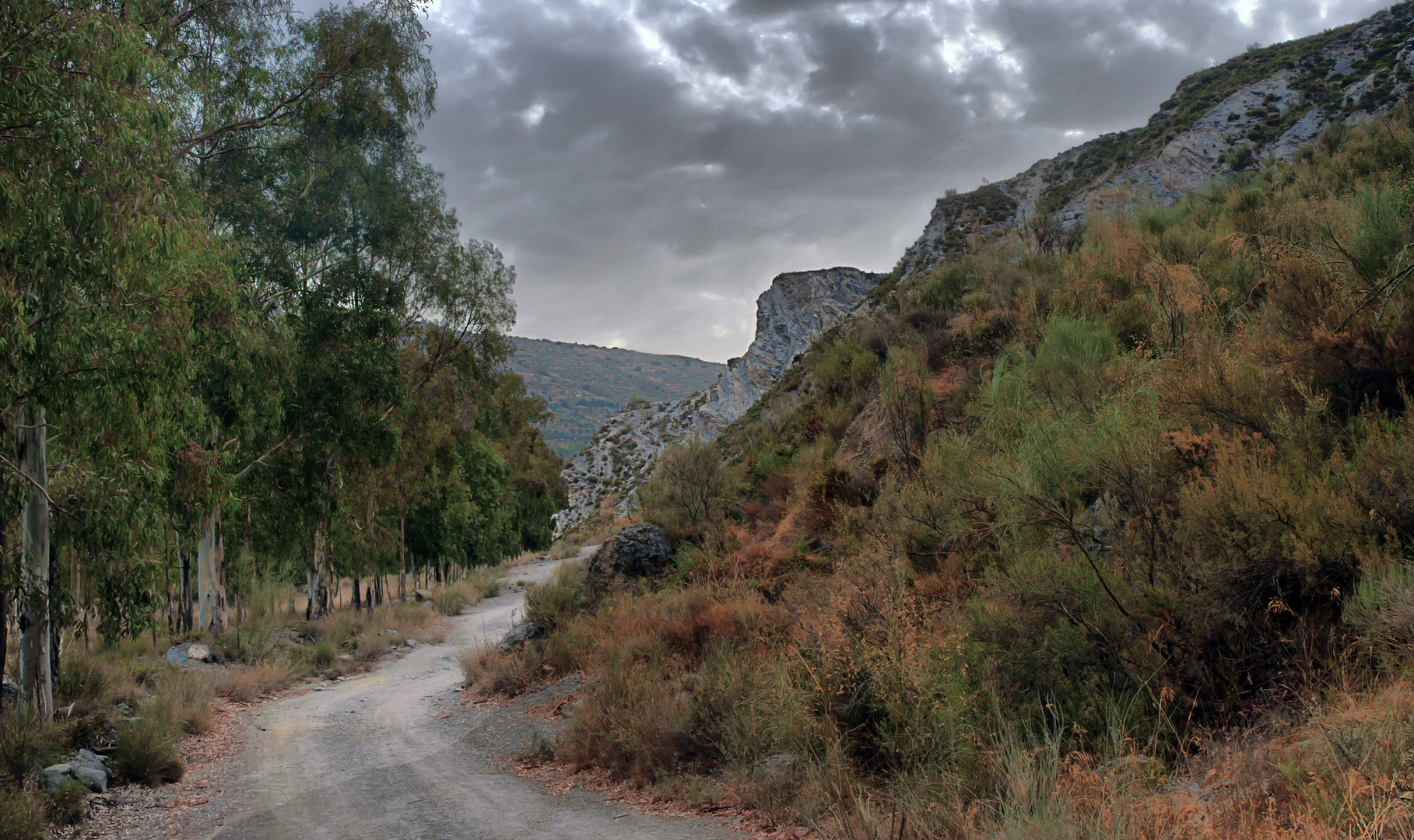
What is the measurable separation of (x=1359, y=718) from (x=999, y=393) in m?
5.74

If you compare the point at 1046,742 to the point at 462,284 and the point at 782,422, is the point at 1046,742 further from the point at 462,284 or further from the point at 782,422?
the point at 462,284

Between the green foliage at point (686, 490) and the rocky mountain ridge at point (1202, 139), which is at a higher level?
the rocky mountain ridge at point (1202, 139)

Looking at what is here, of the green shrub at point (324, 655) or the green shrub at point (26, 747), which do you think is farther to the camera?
the green shrub at point (324, 655)

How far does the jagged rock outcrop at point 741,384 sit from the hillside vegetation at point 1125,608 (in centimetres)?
5555

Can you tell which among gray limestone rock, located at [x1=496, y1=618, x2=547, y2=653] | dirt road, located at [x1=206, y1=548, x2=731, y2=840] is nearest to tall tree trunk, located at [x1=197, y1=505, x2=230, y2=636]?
dirt road, located at [x1=206, y1=548, x2=731, y2=840]

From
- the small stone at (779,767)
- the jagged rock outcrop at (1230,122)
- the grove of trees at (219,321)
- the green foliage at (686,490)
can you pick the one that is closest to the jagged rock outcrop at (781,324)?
the jagged rock outcrop at (1230,122)

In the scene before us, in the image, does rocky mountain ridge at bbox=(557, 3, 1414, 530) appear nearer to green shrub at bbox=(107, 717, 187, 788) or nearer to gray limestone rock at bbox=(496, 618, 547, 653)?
gray limestone rock at bbox=(496, 618, 547, 653)

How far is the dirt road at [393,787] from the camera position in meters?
6.11

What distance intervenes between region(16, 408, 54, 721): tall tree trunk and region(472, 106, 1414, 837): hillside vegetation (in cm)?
663

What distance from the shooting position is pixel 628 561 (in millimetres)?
13945

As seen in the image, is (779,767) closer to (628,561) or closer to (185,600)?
(628,561)

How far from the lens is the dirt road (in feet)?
20.1

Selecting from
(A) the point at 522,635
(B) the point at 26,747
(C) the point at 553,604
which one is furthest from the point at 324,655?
(B) the point at 26,747

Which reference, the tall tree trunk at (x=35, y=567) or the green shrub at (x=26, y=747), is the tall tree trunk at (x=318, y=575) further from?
the green shrub at (x=26, y=747)
